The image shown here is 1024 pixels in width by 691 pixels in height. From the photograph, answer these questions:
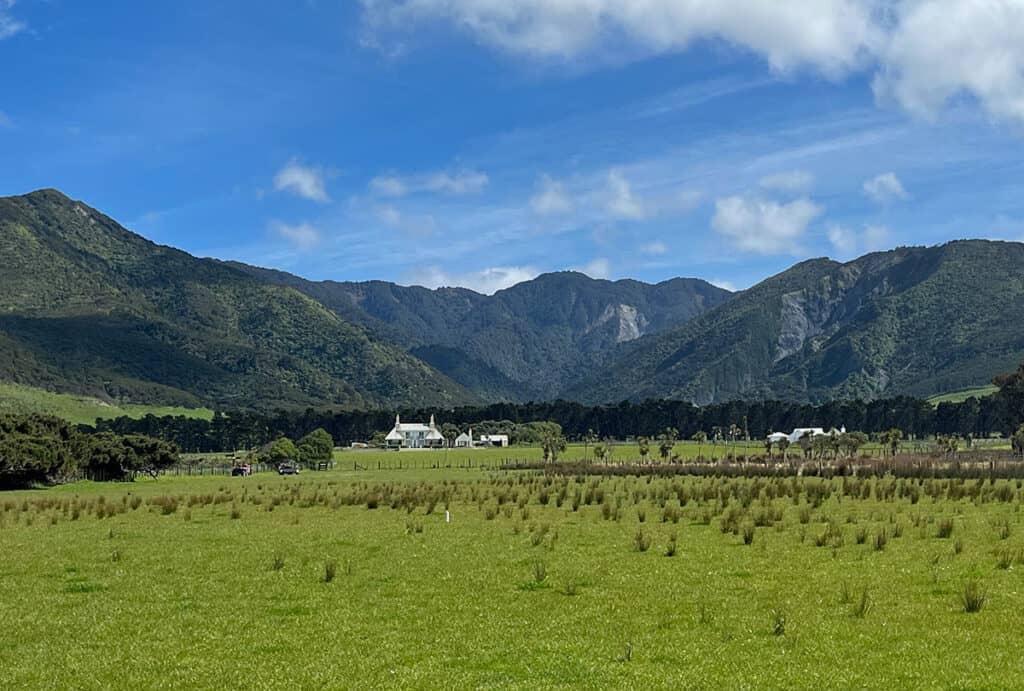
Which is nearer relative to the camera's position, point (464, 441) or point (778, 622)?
point (778, 622)

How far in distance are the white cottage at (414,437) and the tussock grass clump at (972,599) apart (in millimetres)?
166652

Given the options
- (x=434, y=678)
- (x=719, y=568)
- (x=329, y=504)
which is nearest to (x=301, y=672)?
(x=434, y=678)

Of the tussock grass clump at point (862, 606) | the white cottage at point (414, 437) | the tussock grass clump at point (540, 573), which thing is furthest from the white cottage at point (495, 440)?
the tussock grass clump at point (862, 606)

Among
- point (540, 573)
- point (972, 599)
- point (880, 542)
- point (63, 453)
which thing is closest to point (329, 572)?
Answer: point (540, 573)

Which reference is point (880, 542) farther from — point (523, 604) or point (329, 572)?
point (329, 572)

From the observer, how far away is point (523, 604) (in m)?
17.2

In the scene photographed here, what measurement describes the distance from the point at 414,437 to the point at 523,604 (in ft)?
563

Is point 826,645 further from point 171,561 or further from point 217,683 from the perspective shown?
point 171,561

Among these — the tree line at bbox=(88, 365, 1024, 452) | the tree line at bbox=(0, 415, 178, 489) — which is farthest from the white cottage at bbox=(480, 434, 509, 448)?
the tree line at bbox=(0, 415, 178, 489)

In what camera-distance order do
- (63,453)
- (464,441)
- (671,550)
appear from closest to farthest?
(671,550) < (63,453) < (464,441)

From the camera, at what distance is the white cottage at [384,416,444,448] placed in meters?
184

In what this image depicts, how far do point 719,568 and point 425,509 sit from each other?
20300 millimetres

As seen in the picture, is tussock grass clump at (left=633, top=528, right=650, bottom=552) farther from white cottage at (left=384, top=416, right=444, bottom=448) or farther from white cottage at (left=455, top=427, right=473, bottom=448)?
white cottage at (left=455, top=427, right=473, bottom=448)

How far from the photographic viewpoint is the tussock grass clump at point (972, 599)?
51.9ft
